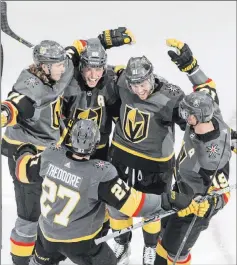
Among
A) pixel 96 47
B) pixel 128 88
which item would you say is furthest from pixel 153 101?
pixel 96 47

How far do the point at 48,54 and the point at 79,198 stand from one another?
1330mm

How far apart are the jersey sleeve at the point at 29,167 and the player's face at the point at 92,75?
0.98m

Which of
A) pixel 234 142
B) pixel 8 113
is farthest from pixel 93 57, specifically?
pixel 234 142

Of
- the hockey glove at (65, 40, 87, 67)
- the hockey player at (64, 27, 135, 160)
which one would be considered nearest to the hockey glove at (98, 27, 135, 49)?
the hockey glove at (65, 40, 87, 67)

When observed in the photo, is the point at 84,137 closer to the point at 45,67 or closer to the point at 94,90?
the point at 45,67

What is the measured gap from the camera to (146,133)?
459 cm

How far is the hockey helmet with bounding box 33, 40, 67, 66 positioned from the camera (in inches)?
169

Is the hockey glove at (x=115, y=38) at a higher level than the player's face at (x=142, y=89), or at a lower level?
higher

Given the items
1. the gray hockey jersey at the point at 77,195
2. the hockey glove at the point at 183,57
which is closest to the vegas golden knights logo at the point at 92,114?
the hockey glove at the point at 183,57

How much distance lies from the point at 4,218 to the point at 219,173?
3068mm

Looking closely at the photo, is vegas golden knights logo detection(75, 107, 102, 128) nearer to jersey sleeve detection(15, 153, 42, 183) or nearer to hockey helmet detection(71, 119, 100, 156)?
jersey sleeve detection(15, 153, 42, 183)

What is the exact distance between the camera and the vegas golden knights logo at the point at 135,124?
455 centimetres

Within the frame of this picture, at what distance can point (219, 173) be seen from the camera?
4.10 meters

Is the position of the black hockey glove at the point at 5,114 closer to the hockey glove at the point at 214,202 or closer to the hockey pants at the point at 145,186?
the hockey pants at the point at 145,186
